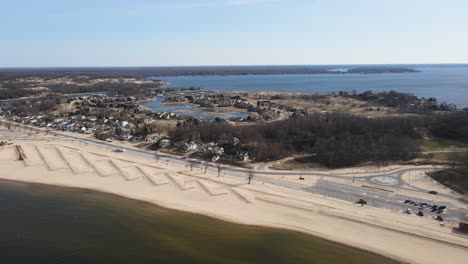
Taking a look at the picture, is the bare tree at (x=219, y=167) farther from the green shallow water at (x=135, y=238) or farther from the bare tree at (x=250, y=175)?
the green shallow water at (x=135, y=238)

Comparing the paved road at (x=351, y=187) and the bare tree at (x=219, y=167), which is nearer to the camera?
the paved road at (x=351, y=187)

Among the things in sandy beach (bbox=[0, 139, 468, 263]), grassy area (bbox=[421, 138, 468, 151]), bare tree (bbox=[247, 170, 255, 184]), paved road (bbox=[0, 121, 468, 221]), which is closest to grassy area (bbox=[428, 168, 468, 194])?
paved road (bbox=[0, 121, 468, 221])

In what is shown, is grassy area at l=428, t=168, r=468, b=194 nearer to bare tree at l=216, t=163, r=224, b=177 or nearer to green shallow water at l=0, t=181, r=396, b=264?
green shallow water at l=0, t=181, r=396, b=264

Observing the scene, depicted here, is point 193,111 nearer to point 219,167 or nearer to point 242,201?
point 219,167

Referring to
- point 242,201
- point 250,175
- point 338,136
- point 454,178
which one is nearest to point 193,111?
point 338,136

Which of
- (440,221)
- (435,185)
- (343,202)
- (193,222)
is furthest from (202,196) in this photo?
(435,185)

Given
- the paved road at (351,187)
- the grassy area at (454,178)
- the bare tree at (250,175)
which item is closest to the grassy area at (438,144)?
the paved road at (351,187)

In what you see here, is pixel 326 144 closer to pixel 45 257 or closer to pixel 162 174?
pixel 162 174
